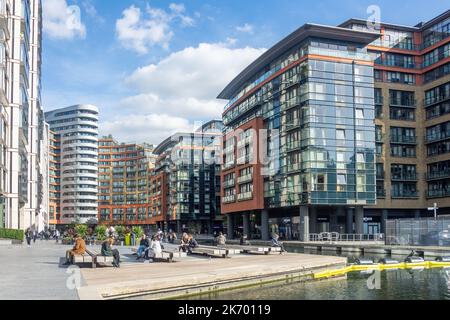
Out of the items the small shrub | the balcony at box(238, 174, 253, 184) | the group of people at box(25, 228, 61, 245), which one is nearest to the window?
the balcony at box(238, 174, 253, 184)

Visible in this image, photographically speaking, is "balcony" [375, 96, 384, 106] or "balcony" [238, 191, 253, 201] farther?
"balcony" [238, 191, 253, 201]

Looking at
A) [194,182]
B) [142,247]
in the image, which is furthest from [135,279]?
[194,182]

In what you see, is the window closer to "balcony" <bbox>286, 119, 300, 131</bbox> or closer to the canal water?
"balcony" <bbox>286, 119, 300, 131</bbox>

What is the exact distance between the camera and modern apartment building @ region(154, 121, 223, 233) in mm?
138125

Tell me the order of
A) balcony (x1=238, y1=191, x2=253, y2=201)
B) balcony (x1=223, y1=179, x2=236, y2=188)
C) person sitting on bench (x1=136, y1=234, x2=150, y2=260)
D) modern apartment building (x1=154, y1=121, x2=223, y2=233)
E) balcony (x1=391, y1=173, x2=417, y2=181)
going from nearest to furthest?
1. person sitting on bench (x1=136, y1=234, x2=150, y2=260)
2. balcony (x1=391, y1=173, x2=417, y2=181)
3. balcony (x1=238, y1=191, x2=253, y2=201)
4. balcony (x1=223, y1=179, x2=236, y2=188)
5. modern apartment building (x1=154, y1=121, x2=223, y2=233)

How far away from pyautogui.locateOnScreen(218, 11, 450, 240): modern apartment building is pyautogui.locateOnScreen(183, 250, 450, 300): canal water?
44343 millimetres

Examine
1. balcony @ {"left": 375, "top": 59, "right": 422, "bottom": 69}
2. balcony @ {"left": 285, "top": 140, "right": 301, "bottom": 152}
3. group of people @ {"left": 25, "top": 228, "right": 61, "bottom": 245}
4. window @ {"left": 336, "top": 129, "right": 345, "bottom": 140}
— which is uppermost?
balcony @ {"left": 375, "top": 59, "right": 422, "bottom": 69}

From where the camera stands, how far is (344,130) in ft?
238

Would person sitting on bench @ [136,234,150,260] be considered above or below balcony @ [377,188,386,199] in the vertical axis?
below

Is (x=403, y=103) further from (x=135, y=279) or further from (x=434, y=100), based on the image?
(x=135, y=279)

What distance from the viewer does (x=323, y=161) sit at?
71.2m

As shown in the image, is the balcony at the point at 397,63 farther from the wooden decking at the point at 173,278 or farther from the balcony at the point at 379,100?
the wooden decking at the point at 173,278

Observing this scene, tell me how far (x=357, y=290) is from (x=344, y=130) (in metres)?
52.2
